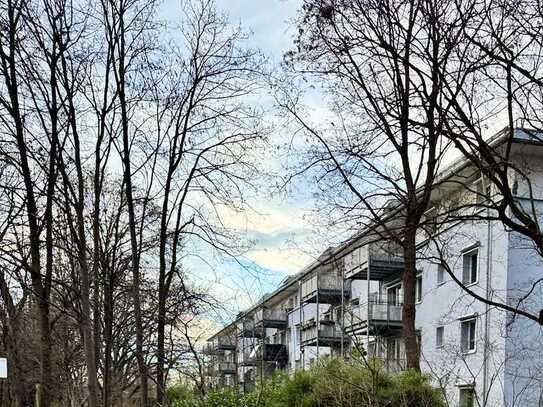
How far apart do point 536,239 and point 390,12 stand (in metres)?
2.78

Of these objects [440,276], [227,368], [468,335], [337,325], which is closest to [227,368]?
[227,368]

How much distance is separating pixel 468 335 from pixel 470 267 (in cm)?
234

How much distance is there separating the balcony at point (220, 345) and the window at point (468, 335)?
54.6 feet

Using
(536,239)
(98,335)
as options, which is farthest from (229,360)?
(536,239)

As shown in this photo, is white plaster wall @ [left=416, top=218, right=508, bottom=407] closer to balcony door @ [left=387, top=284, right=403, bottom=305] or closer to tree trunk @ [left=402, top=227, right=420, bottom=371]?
balcony door @ [left=387, top=284, right=403, bottom=305]

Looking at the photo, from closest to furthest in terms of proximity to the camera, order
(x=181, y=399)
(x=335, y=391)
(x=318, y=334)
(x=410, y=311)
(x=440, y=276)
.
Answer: (x=335, y=391)
(x=410, y=311)
(x=181, y=399)
(x=440, y=276)
(x=318, y=334)

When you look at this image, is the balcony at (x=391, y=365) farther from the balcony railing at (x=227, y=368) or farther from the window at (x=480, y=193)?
the window at (x=480, y=193)

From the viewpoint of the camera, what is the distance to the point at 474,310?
24.2 metres

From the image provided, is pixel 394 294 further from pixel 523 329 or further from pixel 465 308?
pixel 523 329

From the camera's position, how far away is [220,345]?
A: 9.02m

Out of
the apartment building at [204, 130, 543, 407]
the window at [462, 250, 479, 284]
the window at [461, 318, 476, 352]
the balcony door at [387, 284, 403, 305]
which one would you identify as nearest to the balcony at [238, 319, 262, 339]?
the apartment building at [204, 130, 543, 407]

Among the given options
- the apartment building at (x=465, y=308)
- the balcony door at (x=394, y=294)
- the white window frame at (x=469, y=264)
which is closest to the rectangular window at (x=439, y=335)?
the apartment building at (x=465, y=308)

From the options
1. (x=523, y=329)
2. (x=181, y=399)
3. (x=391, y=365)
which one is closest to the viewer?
(x=391, y=365)

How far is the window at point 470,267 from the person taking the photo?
24.4 m
